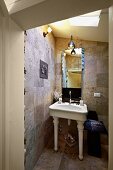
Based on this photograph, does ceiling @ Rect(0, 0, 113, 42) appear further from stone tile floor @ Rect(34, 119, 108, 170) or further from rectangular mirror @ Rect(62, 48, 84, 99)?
stone tile floor @ Rect(34, 119, 108, 170)

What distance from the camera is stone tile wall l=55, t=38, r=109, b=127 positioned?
8.68 ft

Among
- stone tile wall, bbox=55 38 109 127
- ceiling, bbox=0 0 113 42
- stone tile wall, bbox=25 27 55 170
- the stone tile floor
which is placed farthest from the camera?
stone tile wall, bbox=55 38 109 127

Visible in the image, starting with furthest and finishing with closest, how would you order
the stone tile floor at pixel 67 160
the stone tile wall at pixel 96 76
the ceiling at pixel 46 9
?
the stone tile wall at pixel 96 76 < the stone tile floor at pixel 67 160 < the ceiling at pixel 46 9

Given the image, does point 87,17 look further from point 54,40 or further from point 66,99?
point 66,99

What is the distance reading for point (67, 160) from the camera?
2.06 meters

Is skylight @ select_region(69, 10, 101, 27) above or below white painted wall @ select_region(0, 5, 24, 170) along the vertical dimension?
above

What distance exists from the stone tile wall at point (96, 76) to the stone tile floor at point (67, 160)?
79cm

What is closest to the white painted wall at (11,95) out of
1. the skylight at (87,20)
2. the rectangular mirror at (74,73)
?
the skylight at (87,20)

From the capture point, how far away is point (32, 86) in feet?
5.84

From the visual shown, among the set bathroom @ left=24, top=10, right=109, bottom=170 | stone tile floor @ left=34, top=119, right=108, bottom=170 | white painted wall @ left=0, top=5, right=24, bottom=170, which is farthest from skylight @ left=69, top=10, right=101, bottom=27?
stone tile floor @ left=34, top=119, right=108, bottom=170

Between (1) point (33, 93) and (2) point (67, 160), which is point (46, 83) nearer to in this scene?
(1) point (33, 93)

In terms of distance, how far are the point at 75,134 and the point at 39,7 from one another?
2.61m

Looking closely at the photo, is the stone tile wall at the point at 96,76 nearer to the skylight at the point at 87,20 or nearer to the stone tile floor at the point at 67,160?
the skylight at the point at 87,20

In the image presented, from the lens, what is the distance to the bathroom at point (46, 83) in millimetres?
1667
